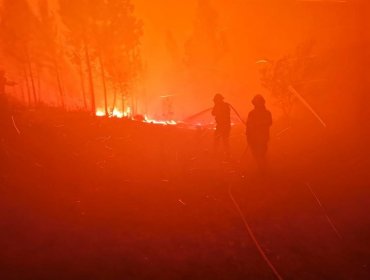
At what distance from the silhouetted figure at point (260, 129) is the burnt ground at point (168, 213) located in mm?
811

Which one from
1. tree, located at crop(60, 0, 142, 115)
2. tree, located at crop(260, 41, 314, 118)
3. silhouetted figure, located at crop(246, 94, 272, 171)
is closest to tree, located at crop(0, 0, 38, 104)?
tree, located at crop(60, 0, 142, 115)

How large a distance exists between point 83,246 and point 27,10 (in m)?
34.0

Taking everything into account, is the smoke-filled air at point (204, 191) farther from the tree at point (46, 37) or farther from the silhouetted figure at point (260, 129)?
the tree at point (46, 37)

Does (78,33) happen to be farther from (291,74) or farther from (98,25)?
(291,74)

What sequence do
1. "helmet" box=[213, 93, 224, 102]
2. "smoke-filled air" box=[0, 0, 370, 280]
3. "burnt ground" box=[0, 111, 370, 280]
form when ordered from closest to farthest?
"burnt ground" box=[0, 111, 370, 280] < "smoke-filled air" box=[0, 0, 370, 280] < "helmet" box=[213, 93, 224, 102]

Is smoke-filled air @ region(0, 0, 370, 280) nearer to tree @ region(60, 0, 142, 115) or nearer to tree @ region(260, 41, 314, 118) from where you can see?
tree @ region(260, 41, 314, 118)

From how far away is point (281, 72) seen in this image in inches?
854

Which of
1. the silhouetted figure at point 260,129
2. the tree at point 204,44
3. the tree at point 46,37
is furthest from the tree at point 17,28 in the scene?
the tree at point 204,44

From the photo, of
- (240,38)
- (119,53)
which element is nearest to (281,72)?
(119,53)

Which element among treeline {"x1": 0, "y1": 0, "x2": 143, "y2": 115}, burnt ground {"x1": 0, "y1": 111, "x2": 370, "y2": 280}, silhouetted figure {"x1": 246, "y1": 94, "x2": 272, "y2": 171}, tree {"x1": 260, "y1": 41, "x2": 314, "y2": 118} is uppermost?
treeline {"x1": 0, "y1": 0, "x2": 143, "y2": 115}

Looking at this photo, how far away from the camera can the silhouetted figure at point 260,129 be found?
38.0 ft

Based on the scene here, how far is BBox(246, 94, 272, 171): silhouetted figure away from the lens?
11570mm

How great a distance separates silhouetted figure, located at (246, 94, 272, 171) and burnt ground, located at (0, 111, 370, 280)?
81 cm

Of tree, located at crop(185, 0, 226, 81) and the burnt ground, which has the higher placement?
tree, located at crop(185, 0, 226, 81)
